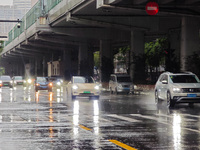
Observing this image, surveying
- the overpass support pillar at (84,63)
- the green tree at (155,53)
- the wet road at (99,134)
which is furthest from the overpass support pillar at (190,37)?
the green tree at (155,53)

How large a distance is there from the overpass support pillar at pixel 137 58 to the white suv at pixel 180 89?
29163mm

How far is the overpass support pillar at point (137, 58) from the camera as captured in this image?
182 ft

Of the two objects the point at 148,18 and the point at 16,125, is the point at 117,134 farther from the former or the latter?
the point at 148,18

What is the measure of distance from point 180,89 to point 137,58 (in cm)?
3323

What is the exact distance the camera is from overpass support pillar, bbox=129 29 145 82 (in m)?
55.5

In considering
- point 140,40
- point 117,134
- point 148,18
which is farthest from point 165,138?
point 140,40

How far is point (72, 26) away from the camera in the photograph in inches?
2633

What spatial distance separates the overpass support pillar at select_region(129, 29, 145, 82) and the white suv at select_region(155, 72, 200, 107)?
29.2m

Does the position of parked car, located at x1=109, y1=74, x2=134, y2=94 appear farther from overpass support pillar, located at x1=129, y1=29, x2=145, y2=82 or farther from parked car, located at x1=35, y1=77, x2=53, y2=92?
overpass support pillar, located at x1=129, y1=29, x2=145, y2=82

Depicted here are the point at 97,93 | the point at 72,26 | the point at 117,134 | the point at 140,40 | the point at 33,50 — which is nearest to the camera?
the point at 117,134

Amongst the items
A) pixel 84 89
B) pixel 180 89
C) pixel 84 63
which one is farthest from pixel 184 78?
pixel 84 63

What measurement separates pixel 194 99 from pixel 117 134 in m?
11.9

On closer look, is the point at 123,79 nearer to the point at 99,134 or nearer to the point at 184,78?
the point at 184,78

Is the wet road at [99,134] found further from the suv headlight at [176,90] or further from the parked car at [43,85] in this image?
the parked car at [43,85]
